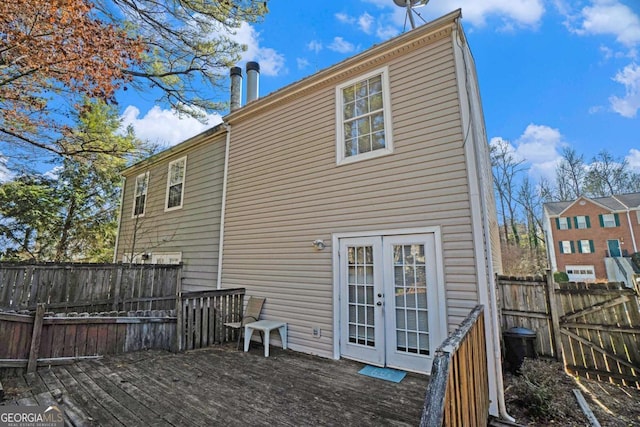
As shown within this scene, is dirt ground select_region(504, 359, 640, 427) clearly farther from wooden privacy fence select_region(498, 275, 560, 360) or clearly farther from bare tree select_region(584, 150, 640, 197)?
bare tree select_region(584, 150, 640, 197)

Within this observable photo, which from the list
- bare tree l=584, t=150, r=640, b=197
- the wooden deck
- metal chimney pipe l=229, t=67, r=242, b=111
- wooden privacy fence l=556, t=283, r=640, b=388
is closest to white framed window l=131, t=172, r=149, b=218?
metal chimney pipe l=229, t=67, r=242, b=111

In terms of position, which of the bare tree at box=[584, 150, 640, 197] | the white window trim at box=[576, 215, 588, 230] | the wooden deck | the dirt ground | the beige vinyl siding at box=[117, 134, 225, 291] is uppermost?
the bare tree at box=[584, 150, 640, 197]

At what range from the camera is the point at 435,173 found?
4203mm

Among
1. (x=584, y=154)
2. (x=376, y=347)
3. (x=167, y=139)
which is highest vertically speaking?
(x=584, y=154)

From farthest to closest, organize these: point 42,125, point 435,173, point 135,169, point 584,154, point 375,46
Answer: point 584,154, point 135,169, point 42,125, point 375,46, point 435,173

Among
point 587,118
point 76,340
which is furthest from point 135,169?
point 587,118

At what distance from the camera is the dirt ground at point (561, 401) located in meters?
3.17

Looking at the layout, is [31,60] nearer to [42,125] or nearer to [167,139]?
[42,125]

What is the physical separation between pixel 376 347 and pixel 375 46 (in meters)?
5.15

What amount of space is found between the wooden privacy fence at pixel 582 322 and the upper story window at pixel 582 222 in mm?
22822

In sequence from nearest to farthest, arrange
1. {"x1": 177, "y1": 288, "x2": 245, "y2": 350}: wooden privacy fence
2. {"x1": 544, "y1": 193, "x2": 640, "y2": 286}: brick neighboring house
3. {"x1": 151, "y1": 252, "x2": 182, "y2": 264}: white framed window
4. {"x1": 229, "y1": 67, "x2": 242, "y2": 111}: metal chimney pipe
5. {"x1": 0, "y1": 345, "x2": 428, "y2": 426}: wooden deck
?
1. {"x1": 0, "y1": 345, "x2": 428, "y2": 426}: wooden deck
2. {"x1": 177, "y1": 288, "x2": 245, "y2": 350}: wooden privacy fence
3. {"x1": 229, "y1": 67, "x2": 242, "y2": 111}: metal chimney pipe
4. {"x1": 151, "y1": 252, "x2": 182, "y2": 264}: white framed window
5. {"x1": 544, "y1": 193, "x2": 640, "y2": 286}: brick neighboring house

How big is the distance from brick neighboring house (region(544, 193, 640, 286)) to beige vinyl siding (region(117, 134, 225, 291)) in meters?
25.0

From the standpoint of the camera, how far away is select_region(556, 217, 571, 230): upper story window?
861 inches

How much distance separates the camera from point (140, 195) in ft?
33.2
